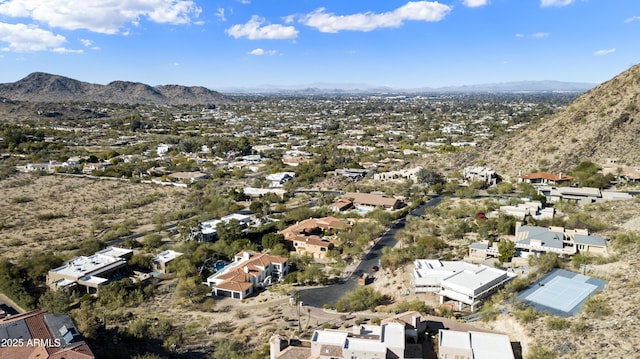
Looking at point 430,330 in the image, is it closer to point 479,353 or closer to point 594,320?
point 479,353

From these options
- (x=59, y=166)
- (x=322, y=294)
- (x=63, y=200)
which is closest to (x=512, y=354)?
(x=322, y=294)

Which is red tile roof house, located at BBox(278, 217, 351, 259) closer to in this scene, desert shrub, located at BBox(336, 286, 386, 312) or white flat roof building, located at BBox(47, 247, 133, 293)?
desert shrub, located at BBox(336, 286, 386, 312)

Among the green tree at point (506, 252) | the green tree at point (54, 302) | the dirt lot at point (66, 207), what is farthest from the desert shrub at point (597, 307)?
the dirt lot at point (66, 207)

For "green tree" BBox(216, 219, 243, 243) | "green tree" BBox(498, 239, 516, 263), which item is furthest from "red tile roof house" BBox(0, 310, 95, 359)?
"green tree" BBox(498, 239, 516, 263)

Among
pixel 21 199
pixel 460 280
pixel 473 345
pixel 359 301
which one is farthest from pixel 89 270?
pixel 21 199

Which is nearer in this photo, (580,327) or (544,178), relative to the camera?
(580,327)

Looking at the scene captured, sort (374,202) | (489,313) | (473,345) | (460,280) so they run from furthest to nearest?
(374,202), (460,280), (489,313), (473,345)

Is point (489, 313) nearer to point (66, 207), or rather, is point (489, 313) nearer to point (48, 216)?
point (48, 216)
